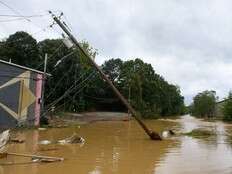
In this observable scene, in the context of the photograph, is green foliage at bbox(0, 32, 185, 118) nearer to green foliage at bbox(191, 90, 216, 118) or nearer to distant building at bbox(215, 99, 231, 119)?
green foliage at bbox(191, 90, 216, 118)

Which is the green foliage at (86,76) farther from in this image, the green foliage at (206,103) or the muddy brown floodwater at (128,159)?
the muddy brown floodwater at (128,159)

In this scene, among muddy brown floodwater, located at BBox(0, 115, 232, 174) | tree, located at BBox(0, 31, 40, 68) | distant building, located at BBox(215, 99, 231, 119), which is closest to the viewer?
muddy brown floodwater, located at BBox(0, 115, 232, 174)

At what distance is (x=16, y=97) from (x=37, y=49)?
22974 millimetres

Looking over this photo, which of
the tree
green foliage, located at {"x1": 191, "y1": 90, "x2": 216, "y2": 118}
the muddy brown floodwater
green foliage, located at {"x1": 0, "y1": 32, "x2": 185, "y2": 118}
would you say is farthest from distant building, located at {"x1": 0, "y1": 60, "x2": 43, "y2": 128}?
green foliage, located at {"x1": 191, "y1": 90, "x2": 216, "y2": 118}

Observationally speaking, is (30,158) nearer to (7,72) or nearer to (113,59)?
(7,72)

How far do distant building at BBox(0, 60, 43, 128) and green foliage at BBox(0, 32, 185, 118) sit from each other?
6.93 m

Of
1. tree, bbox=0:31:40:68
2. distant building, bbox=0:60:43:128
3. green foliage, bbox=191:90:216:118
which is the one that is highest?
tree, bbox=0:31:40:68

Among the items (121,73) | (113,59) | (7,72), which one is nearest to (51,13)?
(7,72)

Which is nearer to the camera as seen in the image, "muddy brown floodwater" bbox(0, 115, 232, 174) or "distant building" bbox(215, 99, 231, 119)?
"muddy brown floodwater" bbox(0, 115, 232, 174)

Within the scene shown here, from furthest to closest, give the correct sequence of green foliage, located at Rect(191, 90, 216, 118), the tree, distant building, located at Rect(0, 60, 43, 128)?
green foliage, located at Rect(191, 90, 216, 118)
the tree
distant building, located at Rect(0, 60, 43, 128)

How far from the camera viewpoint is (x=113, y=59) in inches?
3194

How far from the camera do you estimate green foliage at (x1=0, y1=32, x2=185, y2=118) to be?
53094mm

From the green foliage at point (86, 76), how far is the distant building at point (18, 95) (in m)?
6.93

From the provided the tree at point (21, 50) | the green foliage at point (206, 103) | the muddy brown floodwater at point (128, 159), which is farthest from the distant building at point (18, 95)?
the green foliage at point (206, 103)
